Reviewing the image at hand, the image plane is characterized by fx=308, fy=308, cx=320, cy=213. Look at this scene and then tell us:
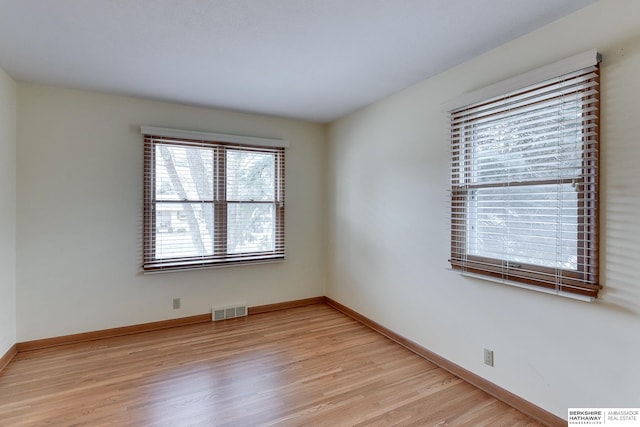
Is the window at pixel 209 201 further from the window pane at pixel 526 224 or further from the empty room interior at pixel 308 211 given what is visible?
the window pane at pixel 526 224

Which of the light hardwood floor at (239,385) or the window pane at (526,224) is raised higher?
the window pane at (526,224)

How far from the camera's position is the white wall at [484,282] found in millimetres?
1662

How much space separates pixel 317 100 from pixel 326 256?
2.17m

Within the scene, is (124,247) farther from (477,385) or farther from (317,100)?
(477,385)

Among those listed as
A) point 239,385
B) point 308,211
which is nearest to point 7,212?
point 239,385

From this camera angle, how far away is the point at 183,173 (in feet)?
11.6

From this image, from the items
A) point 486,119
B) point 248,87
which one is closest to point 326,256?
point 248,87

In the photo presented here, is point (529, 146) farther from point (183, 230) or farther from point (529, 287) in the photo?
point (183, 230)

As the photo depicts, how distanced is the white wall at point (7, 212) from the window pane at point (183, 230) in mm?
1179

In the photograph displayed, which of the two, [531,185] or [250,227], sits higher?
[531,185]

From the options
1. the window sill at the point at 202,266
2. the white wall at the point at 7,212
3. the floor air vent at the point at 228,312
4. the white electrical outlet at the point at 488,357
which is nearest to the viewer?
the white electrical outlet at the point at 488,357

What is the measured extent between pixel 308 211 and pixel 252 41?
2.51 meters

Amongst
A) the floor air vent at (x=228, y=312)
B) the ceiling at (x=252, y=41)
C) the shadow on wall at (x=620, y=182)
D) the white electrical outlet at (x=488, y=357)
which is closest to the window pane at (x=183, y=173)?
the ceiling at (x=252, y=41)

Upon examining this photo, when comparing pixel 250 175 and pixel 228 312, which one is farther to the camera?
pixel 250 175
